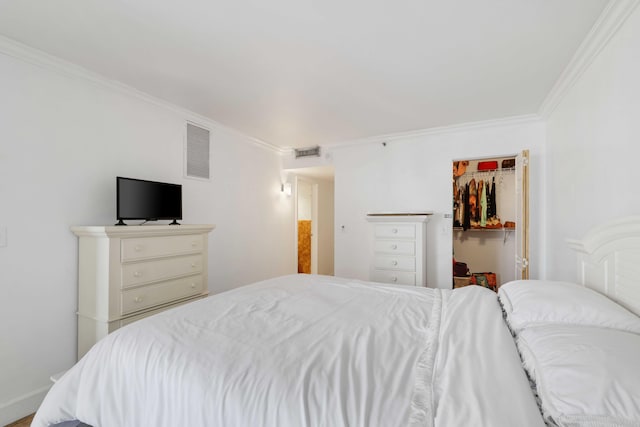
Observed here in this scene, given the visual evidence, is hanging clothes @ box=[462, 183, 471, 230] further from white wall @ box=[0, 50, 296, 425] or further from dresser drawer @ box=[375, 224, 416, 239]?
white wall @ box=[0, 50, 296, 425]

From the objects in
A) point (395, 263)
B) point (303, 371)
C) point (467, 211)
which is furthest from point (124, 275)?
point (467, 211)

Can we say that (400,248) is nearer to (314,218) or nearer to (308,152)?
(308,152)

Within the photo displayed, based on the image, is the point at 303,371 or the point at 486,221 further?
the point at 486,221

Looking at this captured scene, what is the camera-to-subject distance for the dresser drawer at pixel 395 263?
3.47 metres

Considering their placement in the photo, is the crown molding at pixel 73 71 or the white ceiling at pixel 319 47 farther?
the crown molding at pixel 73 71

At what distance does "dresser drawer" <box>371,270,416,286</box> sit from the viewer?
11.3 feet

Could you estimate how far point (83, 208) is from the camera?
Result: 7.50 ft

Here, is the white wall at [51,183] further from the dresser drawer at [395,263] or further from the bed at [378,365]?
the dresser drawer at [395,263]

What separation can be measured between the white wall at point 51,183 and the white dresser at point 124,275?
0.45 feet

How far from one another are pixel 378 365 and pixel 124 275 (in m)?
1.96

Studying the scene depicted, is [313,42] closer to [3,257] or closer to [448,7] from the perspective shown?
[448,7]

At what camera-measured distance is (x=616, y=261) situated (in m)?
1.49

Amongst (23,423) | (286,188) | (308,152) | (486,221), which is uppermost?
(308,152)

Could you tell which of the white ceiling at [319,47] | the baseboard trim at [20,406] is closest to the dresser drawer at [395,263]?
the white ceiling at [319,47]
